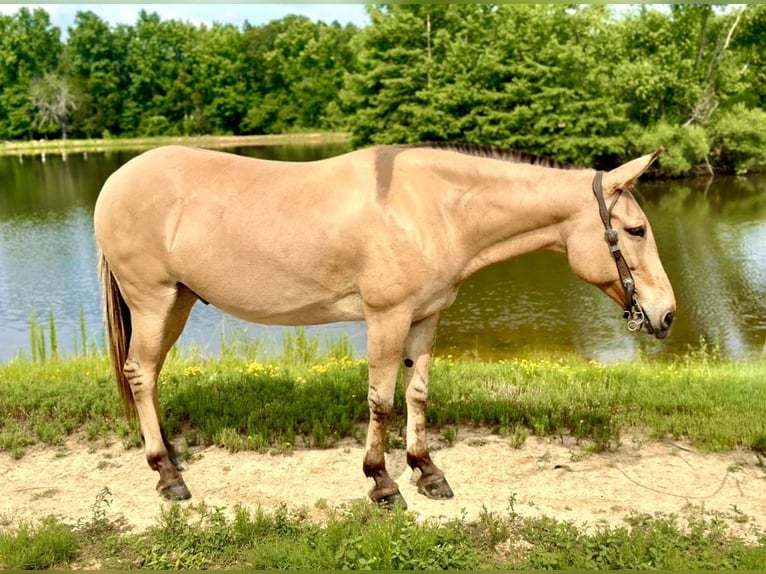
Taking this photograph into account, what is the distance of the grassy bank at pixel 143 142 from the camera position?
223 ft

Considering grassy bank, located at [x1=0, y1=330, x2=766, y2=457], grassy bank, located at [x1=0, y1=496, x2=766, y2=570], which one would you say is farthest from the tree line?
grassy bank, located at [x1=0, y1=496, x2=766, y2=570]

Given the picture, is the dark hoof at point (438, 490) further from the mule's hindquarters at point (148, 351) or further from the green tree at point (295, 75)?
the green tree at point (295, 75)

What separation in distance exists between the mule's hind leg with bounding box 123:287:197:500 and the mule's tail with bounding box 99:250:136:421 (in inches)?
8.6

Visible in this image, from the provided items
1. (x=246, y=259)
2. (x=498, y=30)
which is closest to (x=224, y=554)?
(x=246, y=259)

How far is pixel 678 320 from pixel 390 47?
93.1 feet

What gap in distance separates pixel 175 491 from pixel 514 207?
2.97m

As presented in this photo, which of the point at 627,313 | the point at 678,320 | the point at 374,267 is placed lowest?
the point at 678,320

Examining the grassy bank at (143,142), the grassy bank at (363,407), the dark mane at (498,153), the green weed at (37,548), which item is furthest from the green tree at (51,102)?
the green weed at (37,548)

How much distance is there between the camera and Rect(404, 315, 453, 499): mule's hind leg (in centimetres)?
473

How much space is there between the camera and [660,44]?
117ft

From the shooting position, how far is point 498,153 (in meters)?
4.59

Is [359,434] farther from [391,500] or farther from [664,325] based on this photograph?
[664,325]

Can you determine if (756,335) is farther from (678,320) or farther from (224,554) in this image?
(224,554)

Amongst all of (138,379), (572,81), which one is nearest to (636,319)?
(138,379)
